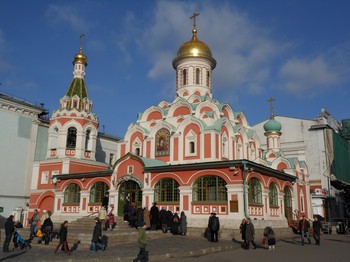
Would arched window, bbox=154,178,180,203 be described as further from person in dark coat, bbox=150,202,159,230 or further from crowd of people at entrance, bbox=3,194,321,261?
person in dark coat, bbox=150,202,159,230

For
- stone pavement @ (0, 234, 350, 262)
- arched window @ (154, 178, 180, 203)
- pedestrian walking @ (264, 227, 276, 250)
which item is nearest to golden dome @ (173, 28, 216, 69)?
arched window @ (154, 178, 180, 203)

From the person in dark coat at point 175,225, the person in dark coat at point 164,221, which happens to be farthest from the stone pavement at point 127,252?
the person in dark coat at point 164,221

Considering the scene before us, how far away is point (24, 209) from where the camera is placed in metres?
25.5

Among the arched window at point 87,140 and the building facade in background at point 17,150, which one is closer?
the building facade in background at point 17,150

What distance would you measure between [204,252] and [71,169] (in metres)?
14.6

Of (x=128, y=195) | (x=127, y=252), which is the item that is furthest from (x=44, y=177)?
(x=127, y=252)

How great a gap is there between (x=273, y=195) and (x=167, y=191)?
6.25 m

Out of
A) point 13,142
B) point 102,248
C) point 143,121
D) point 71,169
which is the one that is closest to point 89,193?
point 71,169

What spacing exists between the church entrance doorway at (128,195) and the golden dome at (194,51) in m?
10.8

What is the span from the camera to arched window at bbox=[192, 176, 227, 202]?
56.7 feet

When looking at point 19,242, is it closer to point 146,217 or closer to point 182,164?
point 146,217

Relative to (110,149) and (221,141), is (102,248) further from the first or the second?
(110,149)

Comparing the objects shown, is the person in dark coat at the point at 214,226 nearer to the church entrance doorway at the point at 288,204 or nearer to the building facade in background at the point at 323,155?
the church entrance doorway at the point at 288,204

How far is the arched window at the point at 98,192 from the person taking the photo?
21375 mm
